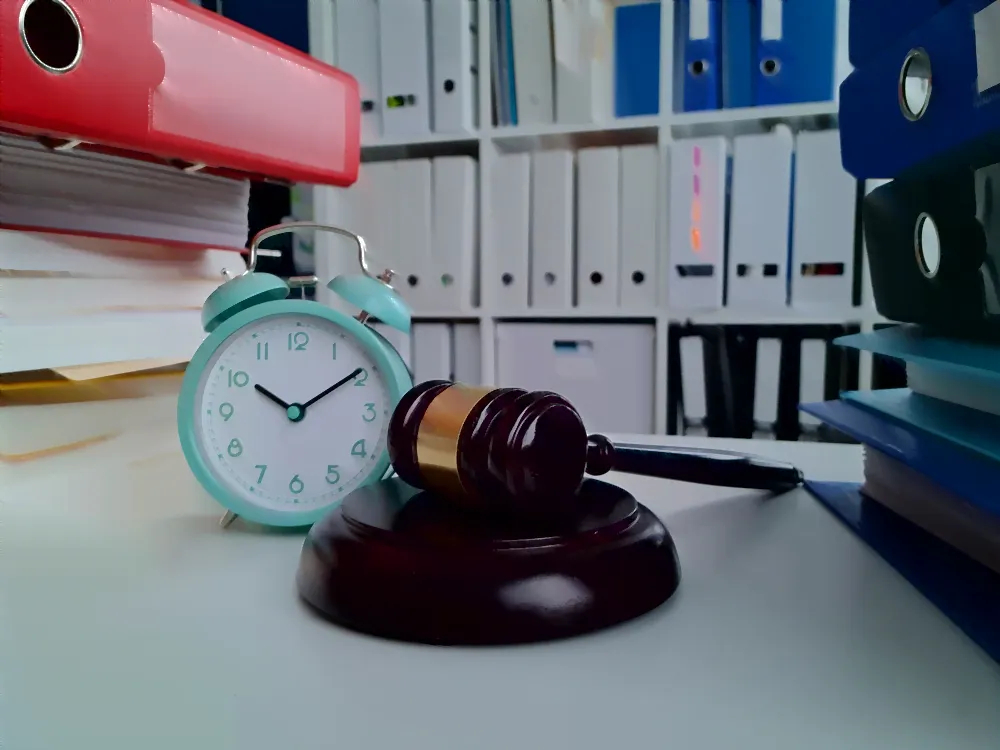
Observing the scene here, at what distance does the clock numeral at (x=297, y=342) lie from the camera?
519 mm

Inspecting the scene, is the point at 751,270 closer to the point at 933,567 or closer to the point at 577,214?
the point at 577,214

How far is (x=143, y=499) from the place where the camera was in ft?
1.89

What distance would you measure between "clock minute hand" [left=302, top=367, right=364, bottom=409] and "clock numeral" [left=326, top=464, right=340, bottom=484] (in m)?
0.05

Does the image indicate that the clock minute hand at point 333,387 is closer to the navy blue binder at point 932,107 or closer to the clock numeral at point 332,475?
the clock numeral at point 332,475

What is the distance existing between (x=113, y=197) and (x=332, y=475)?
16.4 inches

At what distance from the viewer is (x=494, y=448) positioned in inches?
14.1

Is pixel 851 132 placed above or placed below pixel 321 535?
above

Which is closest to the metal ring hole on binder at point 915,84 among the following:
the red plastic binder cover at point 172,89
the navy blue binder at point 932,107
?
the navy blue binder at point 932,107

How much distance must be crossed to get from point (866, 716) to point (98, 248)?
70 cm

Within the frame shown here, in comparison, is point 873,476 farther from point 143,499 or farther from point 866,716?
point 143,499

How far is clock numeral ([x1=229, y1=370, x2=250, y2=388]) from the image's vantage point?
0.51 metres

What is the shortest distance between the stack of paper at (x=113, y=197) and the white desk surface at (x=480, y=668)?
0.36 m

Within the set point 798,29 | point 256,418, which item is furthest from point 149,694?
point 798,29

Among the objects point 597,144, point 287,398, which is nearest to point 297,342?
point 287,398
